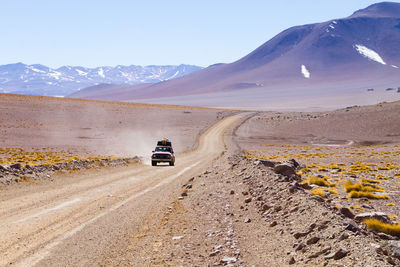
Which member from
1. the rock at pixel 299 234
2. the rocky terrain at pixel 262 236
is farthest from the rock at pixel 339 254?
the rock at pixel 299 234

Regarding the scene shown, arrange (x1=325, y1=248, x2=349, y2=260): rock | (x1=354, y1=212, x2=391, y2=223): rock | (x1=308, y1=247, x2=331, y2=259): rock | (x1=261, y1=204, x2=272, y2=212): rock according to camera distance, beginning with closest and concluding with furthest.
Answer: (x1=325, y1=248, x2=349, y2=260): rock, (x1=308, y1=247, x2=331, y2=259): rock, (x1=354, y1=212, x2=391, y2=223): rock, (x1=261, y1=204, x2=272, y2=212): rock

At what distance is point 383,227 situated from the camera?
859cm

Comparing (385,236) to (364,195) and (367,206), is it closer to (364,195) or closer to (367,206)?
(367,206)

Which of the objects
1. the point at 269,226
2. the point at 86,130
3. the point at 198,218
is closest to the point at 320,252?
the point at 269,226

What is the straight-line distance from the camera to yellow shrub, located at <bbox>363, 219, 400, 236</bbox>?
853 centimetres

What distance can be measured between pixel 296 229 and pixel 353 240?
2.19 metres

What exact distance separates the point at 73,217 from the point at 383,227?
26.2 ft

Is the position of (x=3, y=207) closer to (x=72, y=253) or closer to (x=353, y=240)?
(x=72, y=253)

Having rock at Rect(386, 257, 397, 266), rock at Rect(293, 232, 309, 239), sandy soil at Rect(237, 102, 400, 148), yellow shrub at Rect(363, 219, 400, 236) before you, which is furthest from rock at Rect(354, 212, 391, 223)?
sandy soil at Rect(237, 102, 400, 148)

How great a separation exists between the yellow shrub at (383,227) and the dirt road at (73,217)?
5.03 m

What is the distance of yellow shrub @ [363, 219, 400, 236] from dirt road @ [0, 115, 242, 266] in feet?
16.5

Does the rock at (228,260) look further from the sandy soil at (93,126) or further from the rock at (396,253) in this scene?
the sandy soil at (93,126)

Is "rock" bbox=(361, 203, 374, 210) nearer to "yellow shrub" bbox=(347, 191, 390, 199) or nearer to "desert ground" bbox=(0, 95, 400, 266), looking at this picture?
"desert ground" bbox=(0, 95, 400, 266)

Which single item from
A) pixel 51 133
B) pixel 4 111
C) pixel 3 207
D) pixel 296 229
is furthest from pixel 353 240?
pixel 4 111
